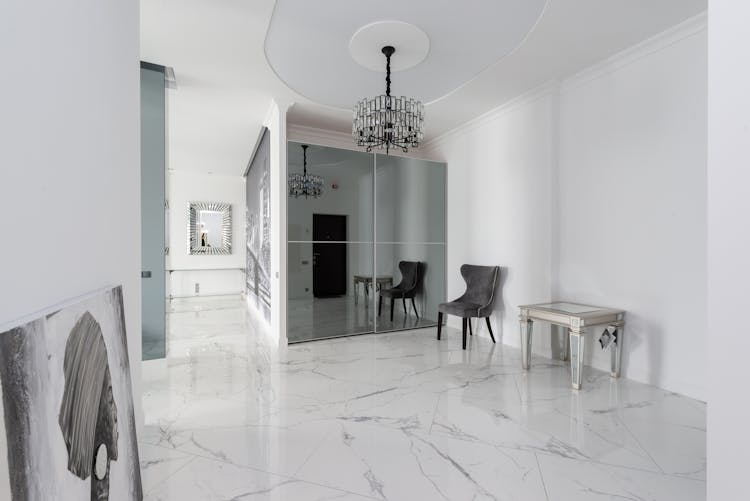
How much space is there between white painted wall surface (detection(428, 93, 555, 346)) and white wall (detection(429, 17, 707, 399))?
1cm

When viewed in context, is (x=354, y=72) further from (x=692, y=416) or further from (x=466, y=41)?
(x=692, y=416)

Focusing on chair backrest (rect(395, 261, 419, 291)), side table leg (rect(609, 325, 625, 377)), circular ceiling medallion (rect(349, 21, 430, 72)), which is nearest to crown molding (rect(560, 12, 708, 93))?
circular ceiling medallion (rect(349, 21, 430, 72))

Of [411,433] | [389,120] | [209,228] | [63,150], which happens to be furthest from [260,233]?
[63,150]

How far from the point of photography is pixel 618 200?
126 inches

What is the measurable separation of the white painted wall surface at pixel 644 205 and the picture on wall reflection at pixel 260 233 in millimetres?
3441

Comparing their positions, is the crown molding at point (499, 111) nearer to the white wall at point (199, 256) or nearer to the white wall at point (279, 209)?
the white wall at point (279, 209)

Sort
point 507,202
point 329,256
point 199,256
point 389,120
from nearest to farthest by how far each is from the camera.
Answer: point 389,120 < point 507,202 < point 329,256 < point 199,256

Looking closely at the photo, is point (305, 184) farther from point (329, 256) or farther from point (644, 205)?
point (644, 205)

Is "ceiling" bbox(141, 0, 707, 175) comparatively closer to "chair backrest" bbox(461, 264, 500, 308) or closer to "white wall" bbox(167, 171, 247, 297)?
"chair backrest" bbox(461, 264, 500, 308)

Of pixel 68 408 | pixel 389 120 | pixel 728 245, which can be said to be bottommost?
pixel 68 408

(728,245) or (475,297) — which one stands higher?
(728,245)

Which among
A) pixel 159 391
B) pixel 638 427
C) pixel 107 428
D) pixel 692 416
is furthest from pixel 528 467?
pixel 159 391

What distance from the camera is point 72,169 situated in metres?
1.05

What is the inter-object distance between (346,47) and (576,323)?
111 inches
